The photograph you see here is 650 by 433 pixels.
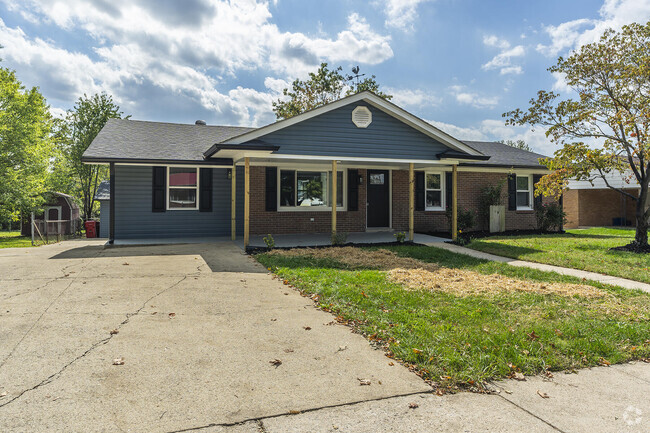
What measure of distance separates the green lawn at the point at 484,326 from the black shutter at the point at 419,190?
8.49m

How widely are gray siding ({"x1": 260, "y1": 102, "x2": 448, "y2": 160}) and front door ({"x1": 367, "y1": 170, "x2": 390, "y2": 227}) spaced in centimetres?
300

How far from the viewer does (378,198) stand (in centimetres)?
1580

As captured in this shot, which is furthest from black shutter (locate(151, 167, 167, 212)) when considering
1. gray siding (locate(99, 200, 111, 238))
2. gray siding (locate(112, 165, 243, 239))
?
gray siding (locate(99, 200, 111, 238))

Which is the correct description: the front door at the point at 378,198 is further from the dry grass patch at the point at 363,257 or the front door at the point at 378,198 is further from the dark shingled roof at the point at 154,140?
the dark shingled roof at the point at 154,140

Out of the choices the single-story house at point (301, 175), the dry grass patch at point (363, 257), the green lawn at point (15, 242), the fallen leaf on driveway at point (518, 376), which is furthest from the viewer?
the green lawn at point (15, 242)

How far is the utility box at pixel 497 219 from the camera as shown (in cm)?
1603

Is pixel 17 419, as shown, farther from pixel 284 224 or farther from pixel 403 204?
pixel 403 204

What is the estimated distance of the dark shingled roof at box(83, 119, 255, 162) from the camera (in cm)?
1239

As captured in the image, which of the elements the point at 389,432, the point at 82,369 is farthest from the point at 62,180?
the point at 389,432

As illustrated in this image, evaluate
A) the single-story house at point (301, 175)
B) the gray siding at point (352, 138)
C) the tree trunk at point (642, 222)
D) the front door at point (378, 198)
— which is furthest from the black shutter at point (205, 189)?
the tree trunk at point (642, 222)

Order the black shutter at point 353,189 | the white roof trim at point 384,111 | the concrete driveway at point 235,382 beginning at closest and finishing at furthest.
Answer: the concrete driveway at point 235,382, the white roof trim at point 384,111, the black shutter at point 353,189

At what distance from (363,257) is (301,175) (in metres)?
5.51

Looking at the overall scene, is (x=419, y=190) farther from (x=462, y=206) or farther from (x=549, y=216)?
(x=549, y=216)

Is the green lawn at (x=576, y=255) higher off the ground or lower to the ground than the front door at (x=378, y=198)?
lower
